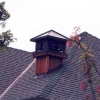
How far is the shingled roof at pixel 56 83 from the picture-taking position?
15.8m

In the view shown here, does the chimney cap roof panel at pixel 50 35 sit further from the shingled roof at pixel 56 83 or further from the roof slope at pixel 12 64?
the roof slope at pixel 12 64

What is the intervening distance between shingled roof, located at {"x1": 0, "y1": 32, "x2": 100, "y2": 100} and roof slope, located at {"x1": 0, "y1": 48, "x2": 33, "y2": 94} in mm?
472

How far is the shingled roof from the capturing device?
51.8ft

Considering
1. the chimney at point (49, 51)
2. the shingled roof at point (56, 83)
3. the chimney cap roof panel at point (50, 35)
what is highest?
the chimney cap roof panel at point (50, 35)

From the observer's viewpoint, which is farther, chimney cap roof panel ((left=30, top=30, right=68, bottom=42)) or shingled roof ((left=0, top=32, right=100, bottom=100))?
chimney cap roof panel ((left=30, top=30, right=68, bottom=42))

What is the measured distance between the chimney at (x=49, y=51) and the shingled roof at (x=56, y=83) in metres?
0.43

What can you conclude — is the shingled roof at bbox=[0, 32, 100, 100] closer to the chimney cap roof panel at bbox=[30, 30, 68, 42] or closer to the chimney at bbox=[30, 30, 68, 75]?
the chimney at bbox=[30, 30, 68, 75]

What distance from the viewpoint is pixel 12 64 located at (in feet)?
70.0

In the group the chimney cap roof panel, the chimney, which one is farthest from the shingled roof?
the chimney cap roof panel

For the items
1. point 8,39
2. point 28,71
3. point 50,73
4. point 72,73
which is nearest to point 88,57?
point 8,39

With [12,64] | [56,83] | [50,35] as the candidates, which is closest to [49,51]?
[50,35]

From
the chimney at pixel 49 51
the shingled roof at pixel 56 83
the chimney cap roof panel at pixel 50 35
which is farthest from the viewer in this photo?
A: the chimney cap roof panel at pixel 50 35

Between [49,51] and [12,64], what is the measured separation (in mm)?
3409

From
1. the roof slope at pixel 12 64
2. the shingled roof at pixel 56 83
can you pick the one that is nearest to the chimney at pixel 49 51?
the shingled roof at pixel 56 83
